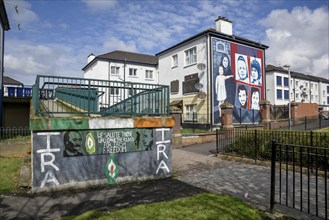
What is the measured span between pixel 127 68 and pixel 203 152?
95.7 feet

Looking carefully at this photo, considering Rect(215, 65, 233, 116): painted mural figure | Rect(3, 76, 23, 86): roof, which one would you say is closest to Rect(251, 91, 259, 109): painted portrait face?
Rect(215, 65, 233, 116): painted mural figure

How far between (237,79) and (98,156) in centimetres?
2192

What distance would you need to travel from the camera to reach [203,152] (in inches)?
555

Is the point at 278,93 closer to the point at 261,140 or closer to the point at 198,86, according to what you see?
the point at 198,86

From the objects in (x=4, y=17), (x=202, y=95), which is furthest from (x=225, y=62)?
(x=4, y=17)

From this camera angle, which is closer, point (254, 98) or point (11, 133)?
point (11, 133)

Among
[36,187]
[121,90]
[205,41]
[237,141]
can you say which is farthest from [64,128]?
[205,41]

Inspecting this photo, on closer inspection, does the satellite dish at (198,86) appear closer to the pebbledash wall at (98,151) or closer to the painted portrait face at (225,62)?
the painted portrait face at (225,62)

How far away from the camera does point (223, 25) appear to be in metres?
26.3

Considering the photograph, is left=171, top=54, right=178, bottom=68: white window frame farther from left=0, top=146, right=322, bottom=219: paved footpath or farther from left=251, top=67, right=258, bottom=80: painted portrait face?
left=0, top=146, right=322, bottom=219: paved footpath

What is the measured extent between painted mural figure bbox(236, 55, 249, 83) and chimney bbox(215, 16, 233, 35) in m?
2.98

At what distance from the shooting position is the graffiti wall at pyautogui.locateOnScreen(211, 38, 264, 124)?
24.7 m

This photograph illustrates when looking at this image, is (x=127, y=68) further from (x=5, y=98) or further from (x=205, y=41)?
(x=5, y=98)

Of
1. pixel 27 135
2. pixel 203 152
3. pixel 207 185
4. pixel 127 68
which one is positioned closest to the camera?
pixel 207 185
